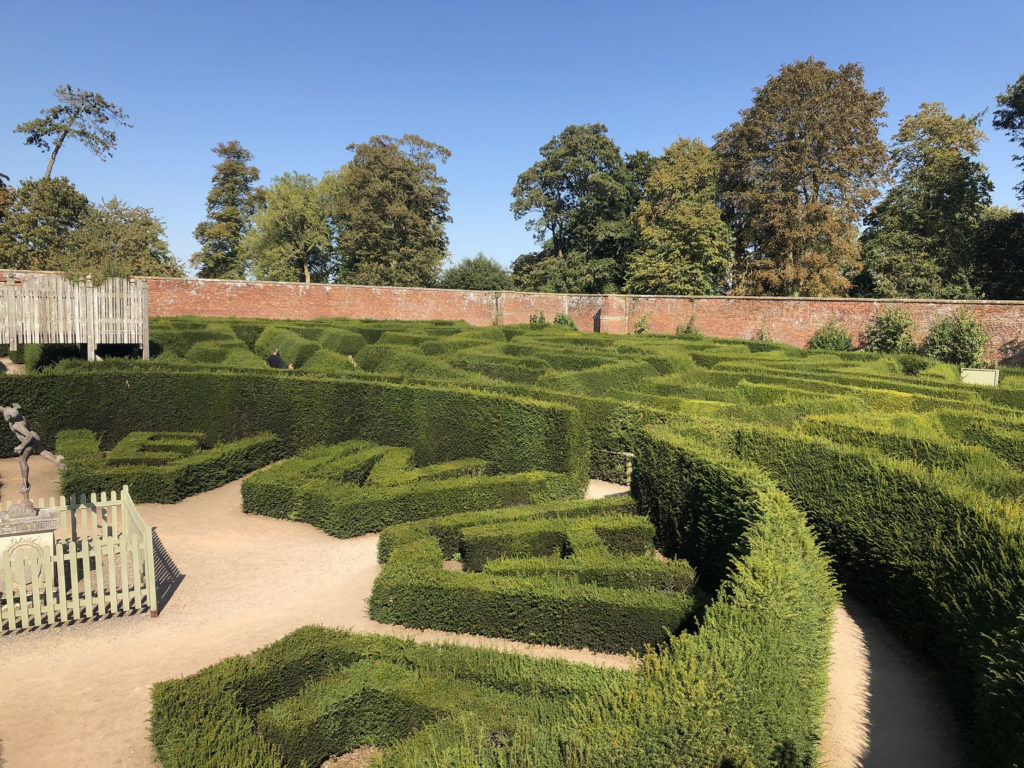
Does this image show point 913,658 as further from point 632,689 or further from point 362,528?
point 362,528

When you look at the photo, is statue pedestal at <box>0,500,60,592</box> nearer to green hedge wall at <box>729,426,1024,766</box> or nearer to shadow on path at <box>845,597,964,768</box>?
shadow on path at <box>845,597,964,768</box>

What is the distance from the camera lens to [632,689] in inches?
149

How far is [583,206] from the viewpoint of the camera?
5184 cm

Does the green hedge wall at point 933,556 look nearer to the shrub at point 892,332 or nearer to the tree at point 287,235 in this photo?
the shrub at point 892,332

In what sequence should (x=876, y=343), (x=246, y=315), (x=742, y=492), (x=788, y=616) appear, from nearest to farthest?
1. (x=788, y=616)
2. (x=742, y=492)
3. (x=876, y=343)
4. (x=246, y=315)

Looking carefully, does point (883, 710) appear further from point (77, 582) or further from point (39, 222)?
point (39, 222)

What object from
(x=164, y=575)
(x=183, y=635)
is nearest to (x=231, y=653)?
(x=183, y=635)

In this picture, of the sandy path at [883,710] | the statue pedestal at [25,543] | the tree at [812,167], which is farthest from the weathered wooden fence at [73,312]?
the tree at [812,167]

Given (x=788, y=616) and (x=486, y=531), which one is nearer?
(x=788, y=616)

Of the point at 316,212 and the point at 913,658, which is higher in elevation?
the point at 316,212

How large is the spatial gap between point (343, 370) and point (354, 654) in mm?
9887

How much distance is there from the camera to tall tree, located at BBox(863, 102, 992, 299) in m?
38.9

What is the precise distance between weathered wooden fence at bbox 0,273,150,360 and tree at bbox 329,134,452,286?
1236 inches

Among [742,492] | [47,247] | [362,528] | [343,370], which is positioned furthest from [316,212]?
[742,492]
